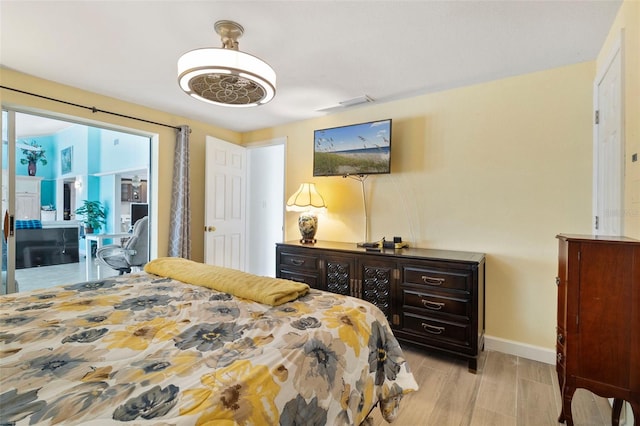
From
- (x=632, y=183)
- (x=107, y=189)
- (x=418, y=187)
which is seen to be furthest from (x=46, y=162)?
(x=632, y=183)

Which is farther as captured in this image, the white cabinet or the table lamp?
the white cabinet

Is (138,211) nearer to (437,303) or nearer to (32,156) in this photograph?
(32,156)

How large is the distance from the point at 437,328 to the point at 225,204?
297cm

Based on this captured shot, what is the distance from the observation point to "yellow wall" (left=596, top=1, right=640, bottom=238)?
1405 mm

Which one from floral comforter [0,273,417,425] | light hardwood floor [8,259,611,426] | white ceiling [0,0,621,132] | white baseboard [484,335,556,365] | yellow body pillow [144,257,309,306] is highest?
white ceiling [0,0,621,132]

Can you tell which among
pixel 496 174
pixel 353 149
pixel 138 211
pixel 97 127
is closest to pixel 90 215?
pixel 138 211

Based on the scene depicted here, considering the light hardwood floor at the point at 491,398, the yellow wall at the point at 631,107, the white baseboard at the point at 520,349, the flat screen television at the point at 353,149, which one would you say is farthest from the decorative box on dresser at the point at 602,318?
the flat screen television at the point at 353,149

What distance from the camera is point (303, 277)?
297cm

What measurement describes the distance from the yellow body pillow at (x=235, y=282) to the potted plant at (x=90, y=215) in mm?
4070

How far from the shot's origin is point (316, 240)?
136 inches

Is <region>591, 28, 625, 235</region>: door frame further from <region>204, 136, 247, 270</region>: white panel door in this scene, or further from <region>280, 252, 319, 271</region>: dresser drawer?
<region>204, 136, 247, 270</region>: white panel door

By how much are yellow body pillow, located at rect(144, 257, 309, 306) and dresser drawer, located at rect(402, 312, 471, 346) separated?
123cm

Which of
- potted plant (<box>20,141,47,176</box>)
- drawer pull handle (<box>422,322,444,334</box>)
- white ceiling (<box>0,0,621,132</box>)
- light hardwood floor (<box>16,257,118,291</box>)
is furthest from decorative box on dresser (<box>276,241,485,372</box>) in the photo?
potted plant (<box>20,141,47,176</box>)

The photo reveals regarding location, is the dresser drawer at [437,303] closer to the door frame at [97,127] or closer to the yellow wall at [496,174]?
the yellow wall at [496,174]
